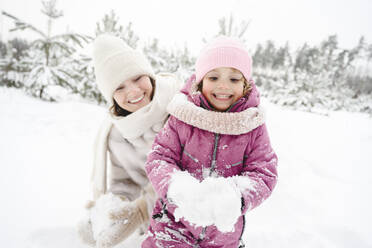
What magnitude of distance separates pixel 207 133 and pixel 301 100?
46.5ft

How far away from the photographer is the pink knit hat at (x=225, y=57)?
1.30 m

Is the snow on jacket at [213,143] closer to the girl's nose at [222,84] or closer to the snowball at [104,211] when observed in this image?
the girl's nose at [222,84]

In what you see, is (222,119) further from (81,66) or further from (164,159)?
(81,66)

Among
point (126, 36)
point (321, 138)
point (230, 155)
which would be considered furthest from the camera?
point (126, 36)

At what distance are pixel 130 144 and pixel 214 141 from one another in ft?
3.04

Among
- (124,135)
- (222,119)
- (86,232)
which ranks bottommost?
(86,232)

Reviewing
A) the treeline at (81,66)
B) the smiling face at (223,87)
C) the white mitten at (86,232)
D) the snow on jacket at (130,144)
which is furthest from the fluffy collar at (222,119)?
the treeline at (81,66)

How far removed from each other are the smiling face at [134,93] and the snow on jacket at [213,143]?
455mm

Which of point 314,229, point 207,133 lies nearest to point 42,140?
point 207,133

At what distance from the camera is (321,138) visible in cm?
459

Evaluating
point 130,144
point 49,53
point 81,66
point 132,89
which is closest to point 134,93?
point 132,89

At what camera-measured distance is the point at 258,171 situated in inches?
45.9

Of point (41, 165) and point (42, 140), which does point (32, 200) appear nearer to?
point (41, 165)

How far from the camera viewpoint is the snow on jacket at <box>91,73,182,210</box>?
1.66 metres
